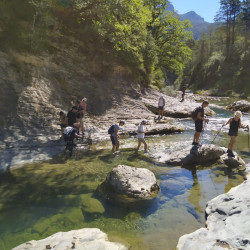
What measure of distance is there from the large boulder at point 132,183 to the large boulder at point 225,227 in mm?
1929

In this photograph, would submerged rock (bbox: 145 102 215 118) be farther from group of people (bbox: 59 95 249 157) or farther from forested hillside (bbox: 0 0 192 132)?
group of people (bbox: 59 95 249 157)

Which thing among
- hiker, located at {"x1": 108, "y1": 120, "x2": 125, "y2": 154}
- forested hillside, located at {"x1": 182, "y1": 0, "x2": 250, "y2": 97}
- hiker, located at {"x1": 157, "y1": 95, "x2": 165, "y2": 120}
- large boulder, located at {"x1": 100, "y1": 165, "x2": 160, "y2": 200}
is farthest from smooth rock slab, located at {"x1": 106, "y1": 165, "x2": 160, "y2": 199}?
forested hillside, located at {"x1": 182, "y1": 0, "x2": 250, "y2": 97}

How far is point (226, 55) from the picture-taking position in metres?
63.5

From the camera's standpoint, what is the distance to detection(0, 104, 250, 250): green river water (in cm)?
584

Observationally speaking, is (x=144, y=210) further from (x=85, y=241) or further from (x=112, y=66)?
(x=112, y=66)

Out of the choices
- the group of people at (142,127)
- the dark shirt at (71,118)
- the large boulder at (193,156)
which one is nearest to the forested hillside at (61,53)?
the dark shirt at (71,118)

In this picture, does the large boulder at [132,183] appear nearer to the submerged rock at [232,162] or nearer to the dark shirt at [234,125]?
the submerged rock at [232,162]

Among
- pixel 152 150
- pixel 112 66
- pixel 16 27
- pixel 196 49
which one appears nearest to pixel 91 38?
pixel 112 66

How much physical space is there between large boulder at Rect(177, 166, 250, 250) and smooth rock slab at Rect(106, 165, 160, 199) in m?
1.94

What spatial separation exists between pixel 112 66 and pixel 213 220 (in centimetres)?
1643

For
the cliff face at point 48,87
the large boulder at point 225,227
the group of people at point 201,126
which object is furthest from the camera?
the cliff face at point 48,87

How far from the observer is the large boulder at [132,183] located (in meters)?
7.33

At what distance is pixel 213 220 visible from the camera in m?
5.46

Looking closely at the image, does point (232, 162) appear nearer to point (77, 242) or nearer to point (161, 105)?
point (77, 242)
